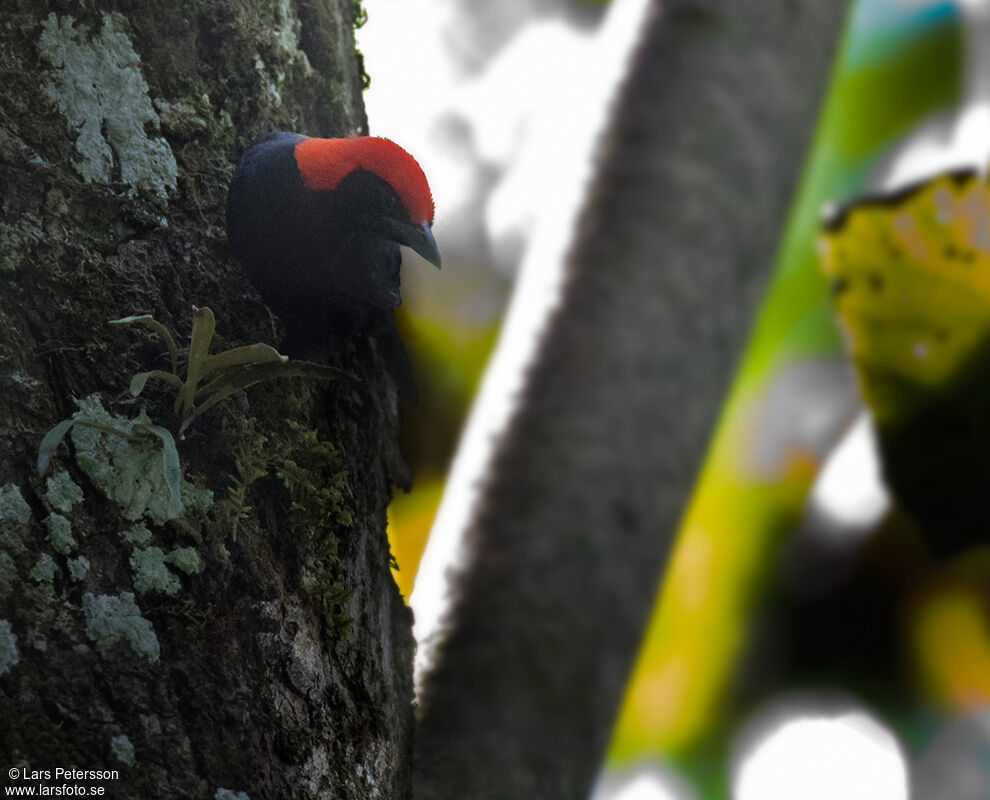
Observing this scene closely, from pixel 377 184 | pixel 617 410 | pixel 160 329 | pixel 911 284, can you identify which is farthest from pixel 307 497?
pixel 911 284

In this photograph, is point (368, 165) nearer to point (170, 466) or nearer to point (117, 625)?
point (170, 466)

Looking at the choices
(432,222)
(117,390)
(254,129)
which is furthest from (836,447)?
(117,390)

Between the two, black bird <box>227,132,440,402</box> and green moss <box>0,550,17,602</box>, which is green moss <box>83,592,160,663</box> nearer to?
green moss <box>0,550,17,602</box>

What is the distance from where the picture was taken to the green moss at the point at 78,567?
2.91ft

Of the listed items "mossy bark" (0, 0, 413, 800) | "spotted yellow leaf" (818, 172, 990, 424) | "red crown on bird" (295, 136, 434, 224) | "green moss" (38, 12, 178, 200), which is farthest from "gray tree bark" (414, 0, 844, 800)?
"spotted yellow leaf" (818, 172, 990, 424)

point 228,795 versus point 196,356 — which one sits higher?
point 196,356

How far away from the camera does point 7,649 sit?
83cm

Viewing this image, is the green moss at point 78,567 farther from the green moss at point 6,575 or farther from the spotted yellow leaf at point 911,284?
the spotted yellow leaf at point 911,284

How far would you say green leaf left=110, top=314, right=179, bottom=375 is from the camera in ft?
3.22

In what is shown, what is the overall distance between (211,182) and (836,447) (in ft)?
6.98

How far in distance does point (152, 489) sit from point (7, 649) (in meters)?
0.22

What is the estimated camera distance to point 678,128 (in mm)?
1173

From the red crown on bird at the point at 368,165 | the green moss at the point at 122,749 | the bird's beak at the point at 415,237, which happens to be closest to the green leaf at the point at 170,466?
the green moss at the point at 122,749

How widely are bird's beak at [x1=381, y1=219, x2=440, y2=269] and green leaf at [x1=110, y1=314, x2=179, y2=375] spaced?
0.65m
